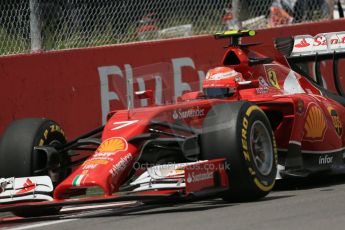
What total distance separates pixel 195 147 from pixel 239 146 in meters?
0.39

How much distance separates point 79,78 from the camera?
1135cm

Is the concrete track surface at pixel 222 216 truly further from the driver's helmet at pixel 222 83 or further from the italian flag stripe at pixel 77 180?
the driver's helmet at pixel 222 83

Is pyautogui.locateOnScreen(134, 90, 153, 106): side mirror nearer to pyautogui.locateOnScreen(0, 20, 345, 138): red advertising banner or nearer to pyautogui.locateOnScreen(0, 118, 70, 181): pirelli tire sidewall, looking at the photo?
pyautogui.locateOnScreen(0, 20, 345, 138): red advertising banner

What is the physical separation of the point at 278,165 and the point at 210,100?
102 centimetres

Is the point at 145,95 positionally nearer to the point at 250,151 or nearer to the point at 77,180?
the point at 250,151

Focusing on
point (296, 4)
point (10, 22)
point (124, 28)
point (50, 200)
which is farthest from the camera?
point (296, 4)

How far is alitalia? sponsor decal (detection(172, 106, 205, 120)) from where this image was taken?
8.59 m

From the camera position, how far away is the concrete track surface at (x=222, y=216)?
6.93 m

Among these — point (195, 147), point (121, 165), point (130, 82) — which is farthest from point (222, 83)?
point (121, 165)

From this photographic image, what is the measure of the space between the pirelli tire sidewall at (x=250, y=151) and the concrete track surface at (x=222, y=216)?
0.15 meters

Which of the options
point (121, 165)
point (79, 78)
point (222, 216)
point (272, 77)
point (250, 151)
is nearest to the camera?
point (222, 216)

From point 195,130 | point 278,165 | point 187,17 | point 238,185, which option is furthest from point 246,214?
point 187,17

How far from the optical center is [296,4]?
15.1 metres

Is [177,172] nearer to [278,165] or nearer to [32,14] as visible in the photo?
[278,165]
